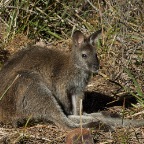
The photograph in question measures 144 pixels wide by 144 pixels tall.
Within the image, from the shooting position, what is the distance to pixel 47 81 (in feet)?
20.0

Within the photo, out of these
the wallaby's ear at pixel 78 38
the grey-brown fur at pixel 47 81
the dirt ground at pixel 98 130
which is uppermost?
the wallaby's ear at pixel 78 38

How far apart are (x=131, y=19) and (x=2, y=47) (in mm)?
2212

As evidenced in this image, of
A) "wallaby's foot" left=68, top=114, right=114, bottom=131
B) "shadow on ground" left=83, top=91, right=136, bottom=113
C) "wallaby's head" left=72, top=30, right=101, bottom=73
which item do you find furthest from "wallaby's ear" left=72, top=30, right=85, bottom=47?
"wallaby's foot" left=68, top=114, right=114, bottom=131

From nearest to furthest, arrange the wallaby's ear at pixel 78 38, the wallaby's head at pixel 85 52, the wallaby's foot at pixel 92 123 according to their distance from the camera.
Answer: the wallaby's foot at pixel 92 123 < the wallaby's head at pixel 85 52 < the wallaby's ear at pixel 78 38

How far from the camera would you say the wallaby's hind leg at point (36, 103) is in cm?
574

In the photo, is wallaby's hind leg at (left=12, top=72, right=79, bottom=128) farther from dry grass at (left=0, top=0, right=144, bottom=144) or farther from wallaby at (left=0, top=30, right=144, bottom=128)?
dry grass at (left=0, top=0, right=144, bottom=144)

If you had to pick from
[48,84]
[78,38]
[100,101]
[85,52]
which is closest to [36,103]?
[48,84]

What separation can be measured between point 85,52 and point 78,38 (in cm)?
21

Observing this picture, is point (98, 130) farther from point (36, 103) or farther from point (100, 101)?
point (100, 101)

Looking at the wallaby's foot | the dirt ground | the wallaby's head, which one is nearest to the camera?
the dirt ground

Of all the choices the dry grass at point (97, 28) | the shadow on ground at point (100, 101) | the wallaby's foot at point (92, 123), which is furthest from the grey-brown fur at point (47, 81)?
the dry grass at point (97, 28)

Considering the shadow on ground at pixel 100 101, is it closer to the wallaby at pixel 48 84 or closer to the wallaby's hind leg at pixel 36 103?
the wallaby at pixel 48 84

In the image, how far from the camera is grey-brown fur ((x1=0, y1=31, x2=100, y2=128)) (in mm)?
5746

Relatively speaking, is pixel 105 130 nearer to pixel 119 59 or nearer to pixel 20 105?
pixel 20 105
